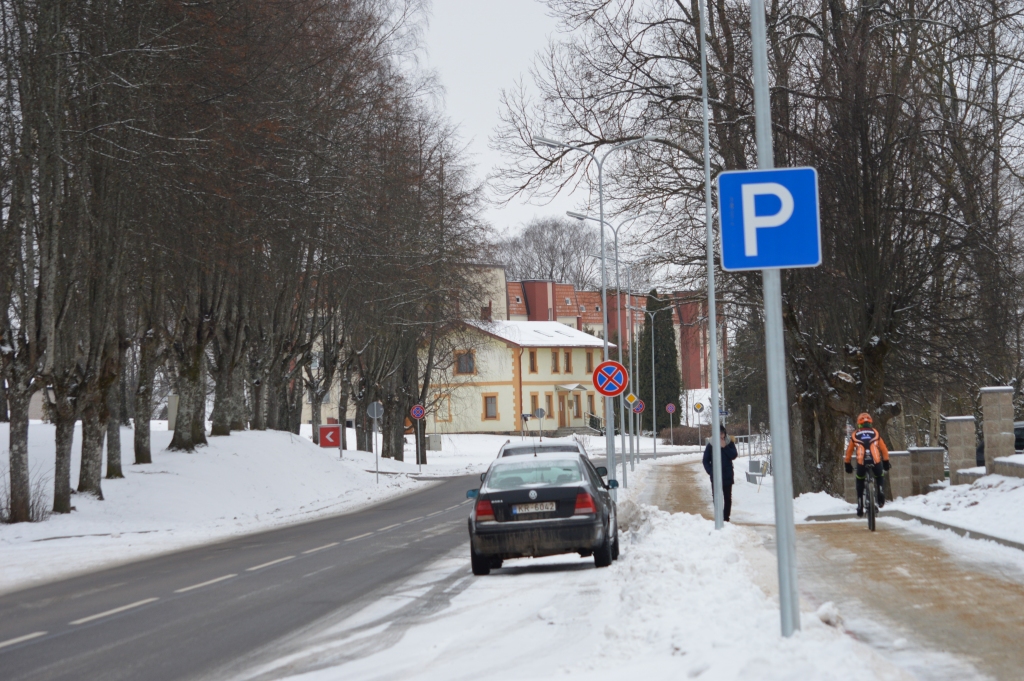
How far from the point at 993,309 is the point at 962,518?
32.1 ft

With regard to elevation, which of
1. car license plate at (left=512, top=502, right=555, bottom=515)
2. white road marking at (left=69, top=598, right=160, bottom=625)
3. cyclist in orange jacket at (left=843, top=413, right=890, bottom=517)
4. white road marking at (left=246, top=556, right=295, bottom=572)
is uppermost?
cyclist in orange jacket at (left=843, top=413, right=890, bottom=517)

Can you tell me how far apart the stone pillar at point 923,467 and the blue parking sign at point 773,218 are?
21.1 m

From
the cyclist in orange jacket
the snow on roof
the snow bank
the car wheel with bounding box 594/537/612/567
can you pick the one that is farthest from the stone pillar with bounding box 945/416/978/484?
the snow on roof

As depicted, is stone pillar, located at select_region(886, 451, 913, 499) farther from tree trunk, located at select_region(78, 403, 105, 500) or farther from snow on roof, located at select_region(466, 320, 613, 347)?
snow on roof, located at select_region(466, 320, 613, 347)

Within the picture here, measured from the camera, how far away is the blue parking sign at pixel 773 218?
7.43m

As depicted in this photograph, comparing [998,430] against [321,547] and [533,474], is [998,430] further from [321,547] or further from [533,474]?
[321,547]

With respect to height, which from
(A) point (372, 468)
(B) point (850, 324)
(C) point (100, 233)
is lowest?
(A) point (372, 468)

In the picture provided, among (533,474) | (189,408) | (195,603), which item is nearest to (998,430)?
(533,474)

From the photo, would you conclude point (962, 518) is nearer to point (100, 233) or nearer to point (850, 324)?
point (850, 324)

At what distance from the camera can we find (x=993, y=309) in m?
26.5

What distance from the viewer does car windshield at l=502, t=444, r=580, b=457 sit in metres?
18.1

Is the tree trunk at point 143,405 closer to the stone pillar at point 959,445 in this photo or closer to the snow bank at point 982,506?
the snow bank at point 982,506

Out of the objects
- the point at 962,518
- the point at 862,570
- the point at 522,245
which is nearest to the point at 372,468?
the point at 962,518

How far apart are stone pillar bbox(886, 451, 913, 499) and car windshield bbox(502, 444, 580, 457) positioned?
10.6 metres
